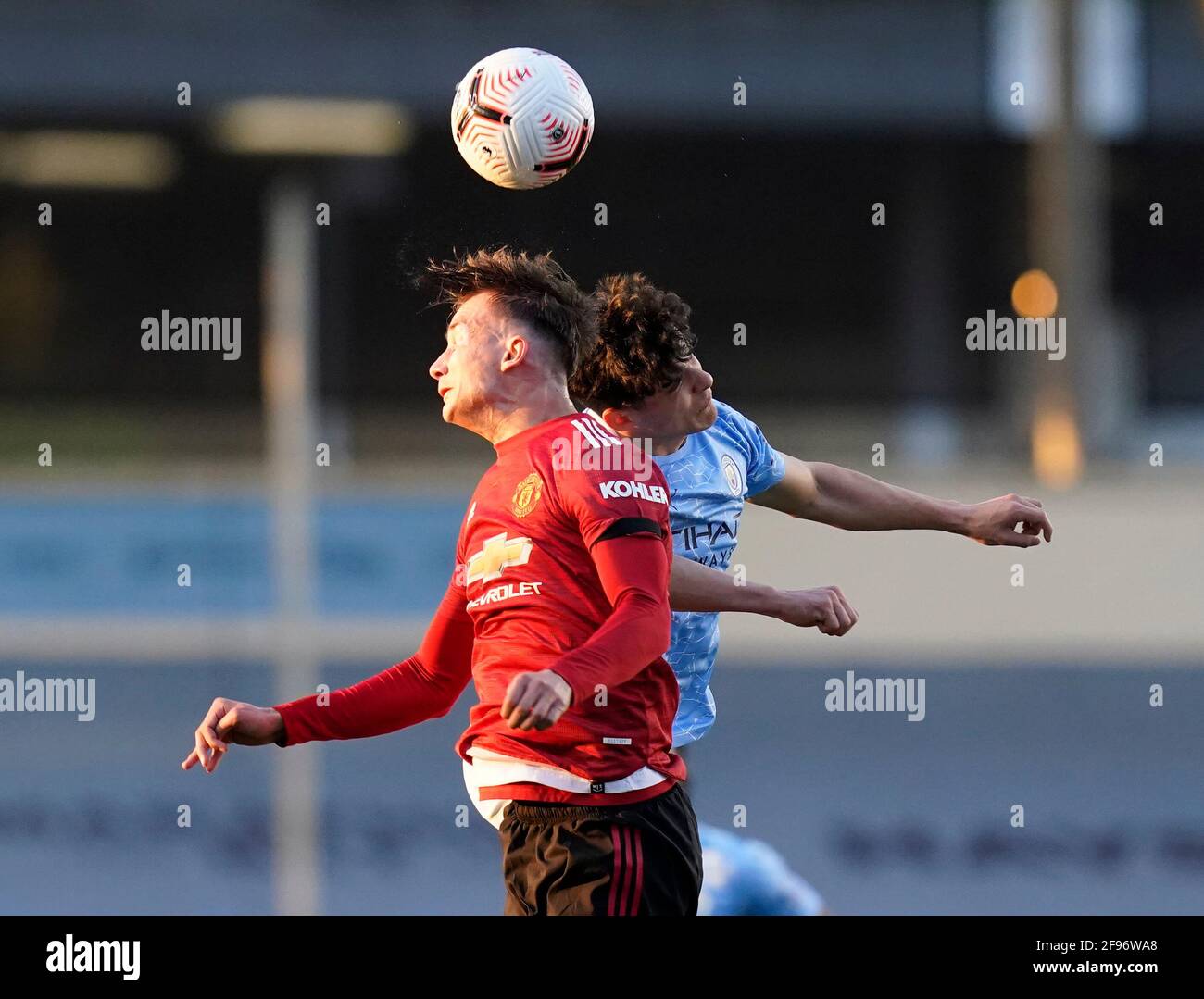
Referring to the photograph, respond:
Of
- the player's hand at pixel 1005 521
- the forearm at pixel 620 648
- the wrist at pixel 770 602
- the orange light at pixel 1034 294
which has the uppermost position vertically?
the orange light at pixel 1034 294

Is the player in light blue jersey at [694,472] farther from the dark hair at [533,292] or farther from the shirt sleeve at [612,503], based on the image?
the shirt sleeve at [612,503]

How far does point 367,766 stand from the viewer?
12664mm

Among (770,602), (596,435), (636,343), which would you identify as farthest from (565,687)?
(636,343)

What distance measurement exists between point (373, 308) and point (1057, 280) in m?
6.05

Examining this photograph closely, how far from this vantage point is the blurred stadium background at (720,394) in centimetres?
1098

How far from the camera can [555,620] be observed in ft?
9.86

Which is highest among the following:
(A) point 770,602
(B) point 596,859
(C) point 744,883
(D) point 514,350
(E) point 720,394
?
(E) point 720,394

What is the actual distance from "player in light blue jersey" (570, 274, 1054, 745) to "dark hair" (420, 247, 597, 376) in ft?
0.46

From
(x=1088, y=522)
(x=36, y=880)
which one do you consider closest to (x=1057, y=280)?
(x=1088, y=522)

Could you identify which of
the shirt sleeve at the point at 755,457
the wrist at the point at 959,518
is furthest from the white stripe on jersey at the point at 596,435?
the wrist at the point at 959,518

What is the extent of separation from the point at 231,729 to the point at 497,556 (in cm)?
59

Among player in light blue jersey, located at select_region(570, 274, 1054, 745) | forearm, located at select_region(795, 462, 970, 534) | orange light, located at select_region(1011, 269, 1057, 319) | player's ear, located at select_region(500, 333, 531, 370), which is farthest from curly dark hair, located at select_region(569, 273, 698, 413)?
orange light, located at select_region(1011, 269, 1057, 319)

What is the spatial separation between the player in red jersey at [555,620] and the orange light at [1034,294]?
11866mm

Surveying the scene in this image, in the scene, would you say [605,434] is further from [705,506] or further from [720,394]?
[720,394]
